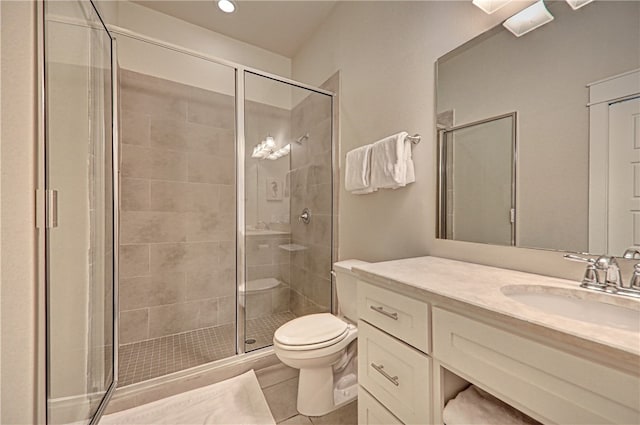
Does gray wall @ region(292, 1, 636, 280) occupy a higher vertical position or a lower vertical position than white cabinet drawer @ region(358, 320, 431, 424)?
higher

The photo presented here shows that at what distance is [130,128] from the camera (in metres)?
2.09

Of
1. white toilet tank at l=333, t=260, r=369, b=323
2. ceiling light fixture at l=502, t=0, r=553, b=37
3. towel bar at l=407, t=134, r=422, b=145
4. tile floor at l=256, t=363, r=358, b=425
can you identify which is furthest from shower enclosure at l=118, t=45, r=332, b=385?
ceiling light fixture at l=502, t=0, r=553, b=37

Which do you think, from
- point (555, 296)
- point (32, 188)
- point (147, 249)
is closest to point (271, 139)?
point (147, 249)

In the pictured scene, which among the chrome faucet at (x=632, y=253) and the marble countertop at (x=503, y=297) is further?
the chrome faucet at (x=632, y=253)

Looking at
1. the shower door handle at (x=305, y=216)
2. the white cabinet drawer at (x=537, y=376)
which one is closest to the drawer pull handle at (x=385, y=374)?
the white cabinet drawer at (x=537, y=376)

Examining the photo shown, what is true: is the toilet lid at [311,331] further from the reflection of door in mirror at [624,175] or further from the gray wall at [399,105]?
the reflection of door in mirror at [624,175]

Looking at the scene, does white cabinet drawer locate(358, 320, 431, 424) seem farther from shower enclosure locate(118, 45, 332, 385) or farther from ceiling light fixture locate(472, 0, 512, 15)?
ceiling light fixture locate(472, 0, 512, 15)

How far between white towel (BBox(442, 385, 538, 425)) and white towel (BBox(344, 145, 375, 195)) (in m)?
1.09

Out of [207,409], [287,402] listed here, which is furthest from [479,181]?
[207,409]

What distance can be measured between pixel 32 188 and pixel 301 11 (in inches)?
87.4

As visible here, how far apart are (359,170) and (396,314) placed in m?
1.01

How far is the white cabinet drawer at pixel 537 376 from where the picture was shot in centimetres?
47

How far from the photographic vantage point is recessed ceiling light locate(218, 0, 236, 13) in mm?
2061

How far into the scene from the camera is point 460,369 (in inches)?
28.5
